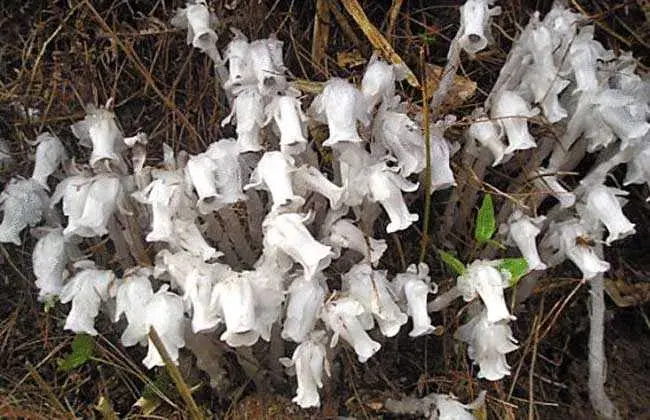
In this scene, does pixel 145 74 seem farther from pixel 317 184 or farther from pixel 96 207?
pixel 317 184

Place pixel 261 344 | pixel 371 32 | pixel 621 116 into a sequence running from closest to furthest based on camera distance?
pixel 621 116
pixel 261 344
pixel 371 32

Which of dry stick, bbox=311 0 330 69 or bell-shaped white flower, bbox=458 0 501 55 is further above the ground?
bell-shaped white flower, bbox=458 0 501 55

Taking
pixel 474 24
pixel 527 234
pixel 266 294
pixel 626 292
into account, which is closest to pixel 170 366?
pixel 266 294

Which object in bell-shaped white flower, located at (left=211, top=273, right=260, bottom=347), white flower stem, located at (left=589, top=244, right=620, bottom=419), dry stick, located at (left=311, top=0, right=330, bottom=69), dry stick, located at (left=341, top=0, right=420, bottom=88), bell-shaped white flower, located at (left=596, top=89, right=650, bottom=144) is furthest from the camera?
dry stick, located at (left=311, top=0, right=330, bottom=69)

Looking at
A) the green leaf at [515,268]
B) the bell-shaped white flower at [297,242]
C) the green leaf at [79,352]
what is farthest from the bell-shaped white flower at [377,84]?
the green leaf at [79,352]

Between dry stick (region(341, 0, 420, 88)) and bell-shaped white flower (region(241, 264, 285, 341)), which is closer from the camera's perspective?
bell-shaped white flower (region(241, 264, 285, 341))

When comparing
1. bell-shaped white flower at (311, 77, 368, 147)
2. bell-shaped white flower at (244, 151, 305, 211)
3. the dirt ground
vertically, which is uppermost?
bell-shaped white flower at (311, 77, 368, 147)

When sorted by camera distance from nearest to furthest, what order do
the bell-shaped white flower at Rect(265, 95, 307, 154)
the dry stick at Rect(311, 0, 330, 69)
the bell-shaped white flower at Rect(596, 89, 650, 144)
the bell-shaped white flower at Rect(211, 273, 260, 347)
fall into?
the bell-shaped white flower at Rect(211, 273, 260, 347) < the bell-shaped white flower at Rect(265, 95, 307, 154) < the bell-shaped white flower at Rect(596, 89, 650, 144) < the dry stick at Rect(311, 0, 330, 69)

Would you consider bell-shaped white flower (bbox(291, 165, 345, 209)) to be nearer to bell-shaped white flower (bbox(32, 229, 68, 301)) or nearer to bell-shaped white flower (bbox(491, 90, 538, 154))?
bell-shaped white flower (bbox(491, 90, 538, 154))

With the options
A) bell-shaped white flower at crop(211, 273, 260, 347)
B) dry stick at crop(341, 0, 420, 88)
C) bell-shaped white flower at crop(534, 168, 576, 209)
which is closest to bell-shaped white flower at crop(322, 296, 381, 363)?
bell-shaped white flower at crop(211, 273, 260, 347)
